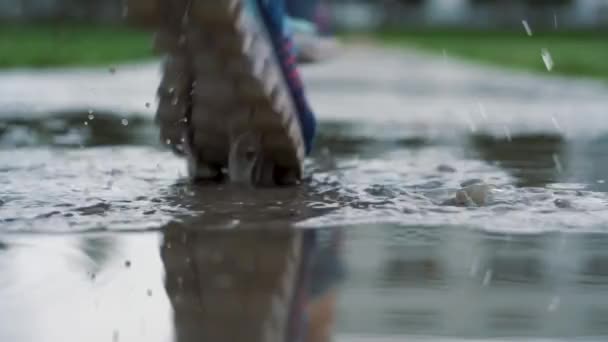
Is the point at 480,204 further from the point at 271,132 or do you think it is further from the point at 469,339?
the point at 469,339

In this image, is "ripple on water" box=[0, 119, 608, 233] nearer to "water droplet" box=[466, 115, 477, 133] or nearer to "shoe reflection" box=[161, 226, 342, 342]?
"shoe reflection" box=[161, 226, 342, 342]

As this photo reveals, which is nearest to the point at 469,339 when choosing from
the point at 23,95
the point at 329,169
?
the point at 329,169

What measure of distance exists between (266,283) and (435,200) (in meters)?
1.55

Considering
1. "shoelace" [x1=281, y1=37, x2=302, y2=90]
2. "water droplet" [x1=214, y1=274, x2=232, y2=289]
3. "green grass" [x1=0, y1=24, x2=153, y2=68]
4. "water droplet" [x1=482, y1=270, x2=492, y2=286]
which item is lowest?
"water droplet" [x1=482, y1=270, x2=492, y2=286]

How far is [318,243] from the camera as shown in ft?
11.5

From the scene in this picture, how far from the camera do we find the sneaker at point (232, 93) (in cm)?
399

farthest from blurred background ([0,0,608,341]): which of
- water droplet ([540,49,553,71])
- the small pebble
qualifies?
water droplet ([540,49,553,71])

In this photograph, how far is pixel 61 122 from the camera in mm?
8102

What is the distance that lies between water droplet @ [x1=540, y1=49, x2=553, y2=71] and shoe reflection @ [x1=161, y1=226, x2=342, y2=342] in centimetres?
1356

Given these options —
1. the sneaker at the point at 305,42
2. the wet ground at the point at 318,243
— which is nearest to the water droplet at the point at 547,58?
the sneaker at the point at 305,42

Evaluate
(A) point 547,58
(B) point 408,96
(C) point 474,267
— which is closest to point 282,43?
(C) point 474,267

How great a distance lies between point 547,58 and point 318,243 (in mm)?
17785

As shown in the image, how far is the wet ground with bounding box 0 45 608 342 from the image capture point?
8.52ft

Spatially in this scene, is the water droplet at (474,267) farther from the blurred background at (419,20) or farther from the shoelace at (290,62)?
the blurred background at (419,20)
